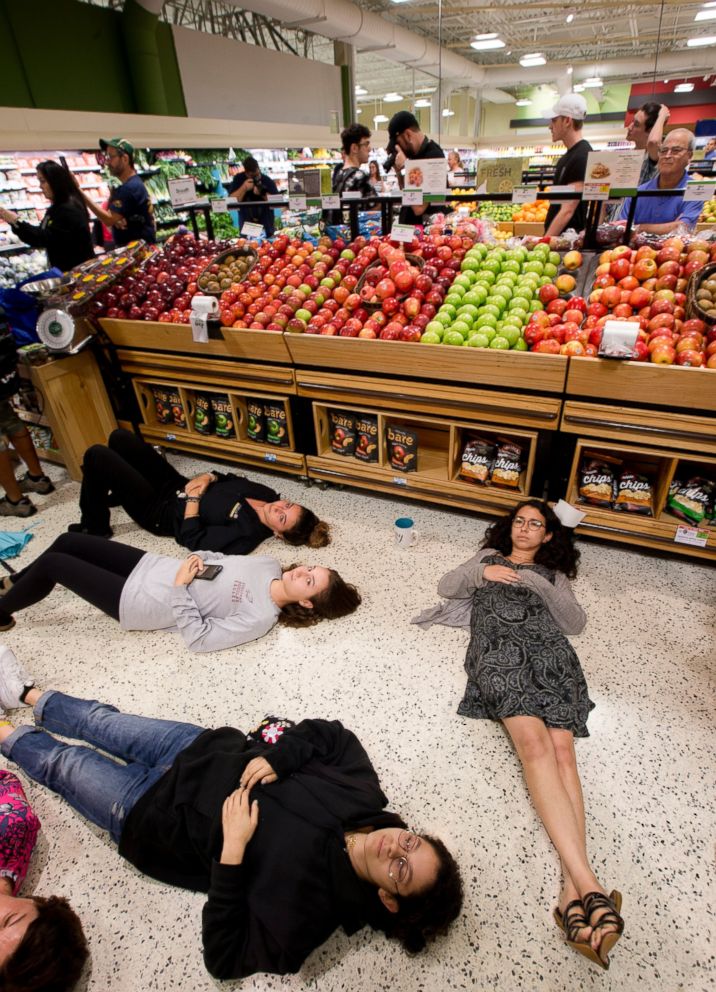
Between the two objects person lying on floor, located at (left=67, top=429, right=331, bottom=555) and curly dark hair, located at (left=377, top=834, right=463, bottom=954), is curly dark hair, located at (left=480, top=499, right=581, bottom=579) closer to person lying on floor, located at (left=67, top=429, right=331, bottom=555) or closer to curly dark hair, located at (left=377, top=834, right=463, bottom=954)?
person lying on floor, located at (left=67, top=429, right=331, bottom=555)

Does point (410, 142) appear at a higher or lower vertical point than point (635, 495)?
higher

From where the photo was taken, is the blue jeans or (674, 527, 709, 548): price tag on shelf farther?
(674, 527, 709, 548): price tag on shelf

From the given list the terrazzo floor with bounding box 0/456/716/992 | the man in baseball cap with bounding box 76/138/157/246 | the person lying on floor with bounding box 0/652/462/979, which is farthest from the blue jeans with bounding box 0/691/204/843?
the man in baseball cap with bounding box 76/138/157/246

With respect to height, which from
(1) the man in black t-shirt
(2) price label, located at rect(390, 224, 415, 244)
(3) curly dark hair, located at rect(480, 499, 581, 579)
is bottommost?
(3) curly dark hair, located at rect(480, 499, 581, 579)

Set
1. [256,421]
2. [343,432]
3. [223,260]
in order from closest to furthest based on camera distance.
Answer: [343,432] → [256,421] → [223,260]

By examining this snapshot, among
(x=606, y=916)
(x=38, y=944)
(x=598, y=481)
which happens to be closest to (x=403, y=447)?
(x=598, y=481)

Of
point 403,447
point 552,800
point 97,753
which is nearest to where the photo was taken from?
point 552,800

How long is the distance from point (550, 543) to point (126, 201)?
16.5 feet

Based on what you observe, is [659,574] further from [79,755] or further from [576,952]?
[79,755]

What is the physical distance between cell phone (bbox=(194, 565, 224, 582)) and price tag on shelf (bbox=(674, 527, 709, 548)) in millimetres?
2286

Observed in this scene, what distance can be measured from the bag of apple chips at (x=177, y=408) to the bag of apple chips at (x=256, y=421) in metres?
0.63

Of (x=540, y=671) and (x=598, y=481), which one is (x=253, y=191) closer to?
(x=598, y=481)

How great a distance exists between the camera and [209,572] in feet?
7.93

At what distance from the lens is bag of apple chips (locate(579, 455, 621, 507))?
284 centimetres
